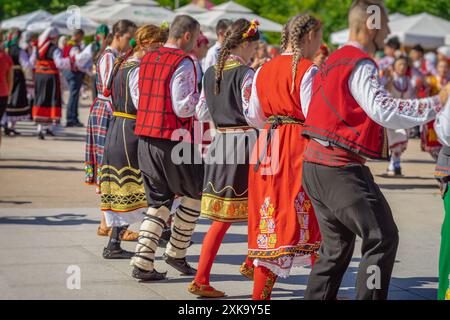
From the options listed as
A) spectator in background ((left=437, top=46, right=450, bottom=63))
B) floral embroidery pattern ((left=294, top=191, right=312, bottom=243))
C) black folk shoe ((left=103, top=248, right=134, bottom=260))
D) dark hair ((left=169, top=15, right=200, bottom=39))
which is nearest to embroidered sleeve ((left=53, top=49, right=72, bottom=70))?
spectator in background ((left=437, top=46, right=450, bottom=63))

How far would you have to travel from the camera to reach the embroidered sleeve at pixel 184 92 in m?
6.17

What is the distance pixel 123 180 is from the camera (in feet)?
23.1

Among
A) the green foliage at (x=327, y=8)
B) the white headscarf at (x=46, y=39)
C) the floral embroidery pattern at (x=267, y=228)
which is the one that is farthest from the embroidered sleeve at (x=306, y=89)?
the green foliage at (x=327, y=8)

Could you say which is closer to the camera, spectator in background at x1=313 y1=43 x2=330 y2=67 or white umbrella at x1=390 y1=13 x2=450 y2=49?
spectator in background at x1=313 y1=43 x2=330 y2=67

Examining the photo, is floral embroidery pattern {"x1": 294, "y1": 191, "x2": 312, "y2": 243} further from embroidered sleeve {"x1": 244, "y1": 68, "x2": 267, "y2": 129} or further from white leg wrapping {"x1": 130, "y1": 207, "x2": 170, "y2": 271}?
white leg wrapping {"x1": 130, "y1": 207, "x2": 170, "y2": 271}

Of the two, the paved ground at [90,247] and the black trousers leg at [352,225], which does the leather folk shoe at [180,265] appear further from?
the black trousers leg at [352,225]

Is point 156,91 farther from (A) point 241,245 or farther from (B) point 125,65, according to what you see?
(A) point 241,245

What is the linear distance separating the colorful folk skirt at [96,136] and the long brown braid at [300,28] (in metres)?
2.79

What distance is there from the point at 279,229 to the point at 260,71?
100 centimetres

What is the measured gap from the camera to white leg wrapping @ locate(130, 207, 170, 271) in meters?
6.27

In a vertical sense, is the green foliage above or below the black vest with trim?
below

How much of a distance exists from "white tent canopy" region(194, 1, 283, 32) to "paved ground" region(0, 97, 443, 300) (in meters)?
11.8

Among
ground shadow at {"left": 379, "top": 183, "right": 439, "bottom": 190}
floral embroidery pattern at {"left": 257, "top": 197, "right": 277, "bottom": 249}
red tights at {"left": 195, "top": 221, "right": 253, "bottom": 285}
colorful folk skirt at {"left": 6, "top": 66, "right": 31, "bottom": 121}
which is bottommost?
ground shadow at {"left": 379, "top": 183, "right": 439, "bottom": 190}

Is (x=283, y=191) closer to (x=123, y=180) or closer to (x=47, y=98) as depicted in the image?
(x=123, y=180)
